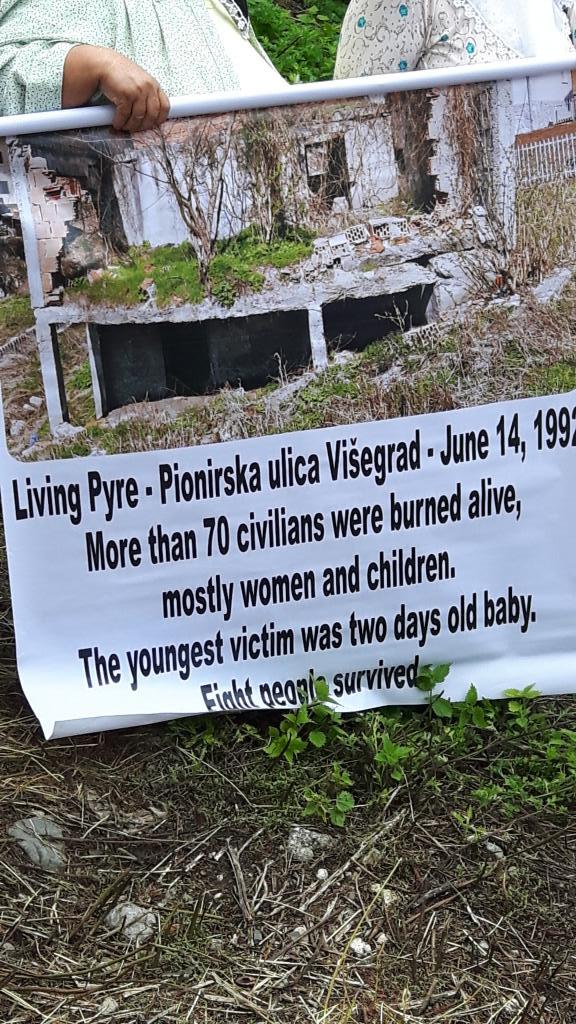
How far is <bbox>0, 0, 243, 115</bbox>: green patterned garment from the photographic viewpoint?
86.0 inches

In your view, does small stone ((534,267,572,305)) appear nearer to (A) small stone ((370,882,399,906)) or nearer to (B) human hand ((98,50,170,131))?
(B) human hand ((98,50,170,131))

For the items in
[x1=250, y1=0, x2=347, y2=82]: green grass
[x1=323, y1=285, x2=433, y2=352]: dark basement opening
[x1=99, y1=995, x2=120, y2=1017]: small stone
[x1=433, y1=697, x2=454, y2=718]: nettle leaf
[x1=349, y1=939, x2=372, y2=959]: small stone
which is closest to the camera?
[x1=99, y1=995, x2=120, y2=1017]: small stone

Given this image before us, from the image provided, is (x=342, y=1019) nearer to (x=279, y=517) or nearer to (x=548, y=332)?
(x=279, y=517)

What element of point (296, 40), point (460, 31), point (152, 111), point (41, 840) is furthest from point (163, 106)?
point (296, 40)

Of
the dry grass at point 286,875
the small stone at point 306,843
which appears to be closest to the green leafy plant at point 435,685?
the dry grass at point 286,875

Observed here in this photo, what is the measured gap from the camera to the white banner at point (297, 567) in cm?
243

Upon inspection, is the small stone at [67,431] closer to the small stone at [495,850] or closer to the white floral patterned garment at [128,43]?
the white floral patterned garment at [128,43]

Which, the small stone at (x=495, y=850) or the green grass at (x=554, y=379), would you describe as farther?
the green grass at (x=554, y=379)

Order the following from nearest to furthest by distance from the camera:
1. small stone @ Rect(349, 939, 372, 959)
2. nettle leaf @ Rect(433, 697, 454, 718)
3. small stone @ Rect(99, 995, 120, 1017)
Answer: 1. small stone @ Rect(99, 995, 120, 1017)
2. small stone @ Rect(349, 939, 372, 959)
3. nettle leaf @ Rect(433, 697, 454, 718)

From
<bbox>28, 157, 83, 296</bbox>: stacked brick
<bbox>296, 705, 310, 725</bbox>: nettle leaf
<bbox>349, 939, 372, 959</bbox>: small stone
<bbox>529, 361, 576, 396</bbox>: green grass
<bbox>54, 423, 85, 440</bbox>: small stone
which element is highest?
<bbox>28, 157, 83, 296</bbox>: stacked brick

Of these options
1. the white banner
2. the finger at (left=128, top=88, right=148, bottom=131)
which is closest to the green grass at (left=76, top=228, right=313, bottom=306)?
the finger at (left=128, top=88, right=148, bottom=131)

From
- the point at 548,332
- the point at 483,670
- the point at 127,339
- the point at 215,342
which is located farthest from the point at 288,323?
the point at 483,670

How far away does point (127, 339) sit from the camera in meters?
2.32

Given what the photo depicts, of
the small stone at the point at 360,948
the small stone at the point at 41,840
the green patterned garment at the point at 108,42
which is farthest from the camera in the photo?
the small stone at the point at 41,840
